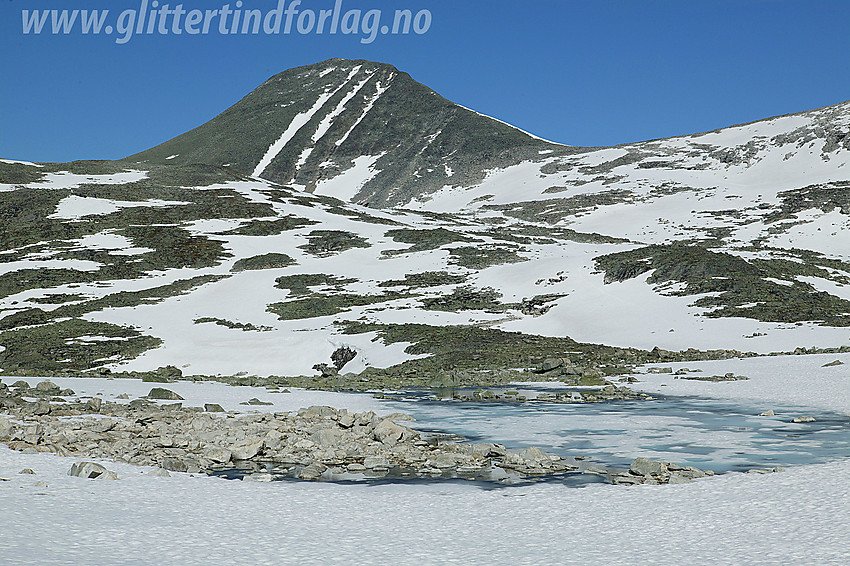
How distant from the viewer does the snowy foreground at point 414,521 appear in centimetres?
933

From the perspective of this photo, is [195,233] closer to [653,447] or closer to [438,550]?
[653,447]

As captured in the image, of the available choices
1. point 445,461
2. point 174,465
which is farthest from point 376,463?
point 174,465

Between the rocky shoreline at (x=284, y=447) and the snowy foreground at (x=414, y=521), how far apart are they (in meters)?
1.15

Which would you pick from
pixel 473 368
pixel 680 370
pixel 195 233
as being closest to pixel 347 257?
pixel 195 233

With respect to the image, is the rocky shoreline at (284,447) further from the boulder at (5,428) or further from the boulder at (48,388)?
the boulder at (48,388)

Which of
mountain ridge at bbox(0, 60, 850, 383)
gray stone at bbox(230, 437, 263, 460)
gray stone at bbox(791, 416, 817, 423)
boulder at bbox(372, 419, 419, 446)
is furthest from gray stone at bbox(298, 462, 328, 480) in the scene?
mountain ridge at bbox(0, 60, 850, 383)

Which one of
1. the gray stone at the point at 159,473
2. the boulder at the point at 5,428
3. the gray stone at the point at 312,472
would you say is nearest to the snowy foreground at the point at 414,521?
the gray stone at the point at 159,473

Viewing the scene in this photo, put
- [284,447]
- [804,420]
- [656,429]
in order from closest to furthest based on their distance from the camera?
[284,447]
[656,429]
[804,420]

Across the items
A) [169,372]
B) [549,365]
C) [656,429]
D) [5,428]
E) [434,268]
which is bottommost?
[5,428]

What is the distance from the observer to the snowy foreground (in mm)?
9328

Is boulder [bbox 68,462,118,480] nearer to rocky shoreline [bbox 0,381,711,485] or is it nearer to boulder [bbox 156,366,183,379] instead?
rocky shoreline [bbox 0,381,711,485]

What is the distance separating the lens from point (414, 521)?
1162 cm

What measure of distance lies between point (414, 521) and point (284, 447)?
771 cm

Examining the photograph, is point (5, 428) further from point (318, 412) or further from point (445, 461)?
point (445, 461)
